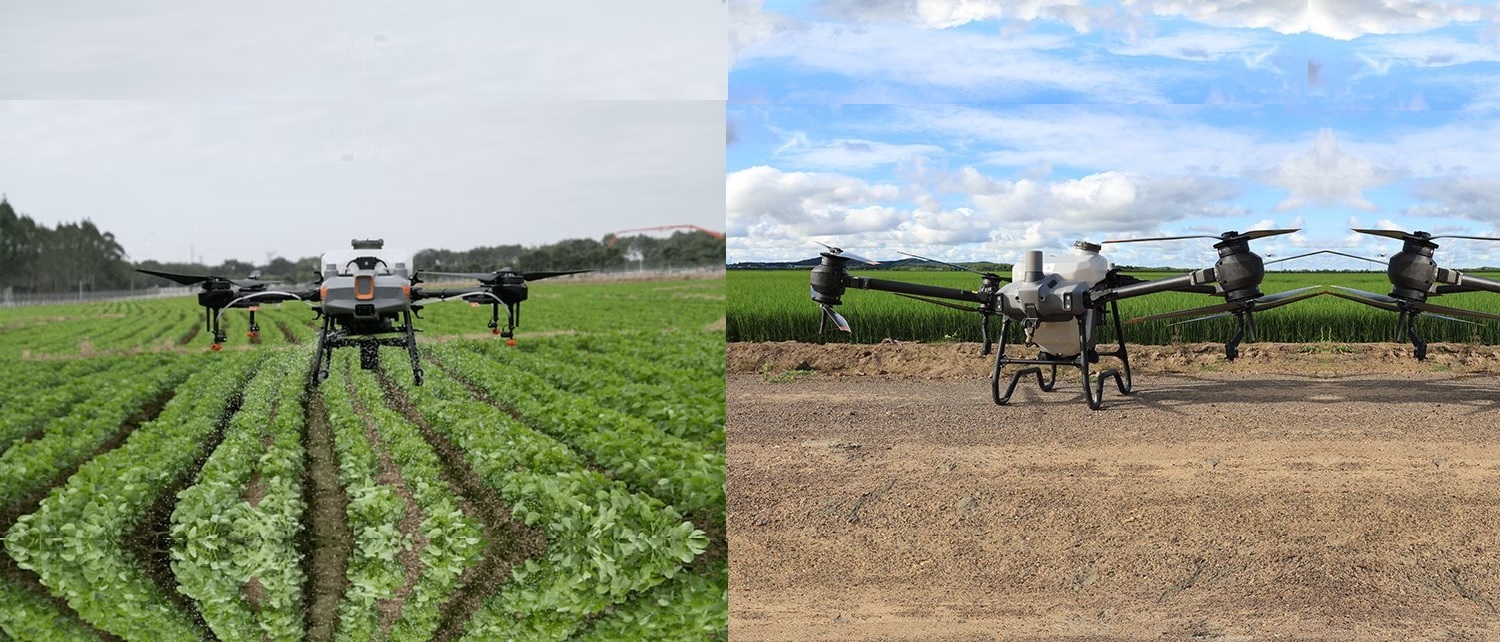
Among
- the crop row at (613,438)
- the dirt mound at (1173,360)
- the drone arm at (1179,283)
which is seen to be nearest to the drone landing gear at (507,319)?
the crop row at (613,438)

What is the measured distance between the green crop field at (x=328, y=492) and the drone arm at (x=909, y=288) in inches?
38.7

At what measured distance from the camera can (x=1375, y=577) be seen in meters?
6.63

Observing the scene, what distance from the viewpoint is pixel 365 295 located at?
5.02 meters

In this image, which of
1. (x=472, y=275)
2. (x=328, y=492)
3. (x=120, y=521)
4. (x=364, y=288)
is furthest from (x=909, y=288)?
(x=120, y=521)

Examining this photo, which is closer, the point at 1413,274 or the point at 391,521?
the point at 1413,274

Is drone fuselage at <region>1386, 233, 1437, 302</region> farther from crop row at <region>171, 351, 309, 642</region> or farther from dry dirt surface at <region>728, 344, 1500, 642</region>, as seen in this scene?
crop row at <region>171, 351, 309, 642</region>

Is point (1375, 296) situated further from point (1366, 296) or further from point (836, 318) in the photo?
point (836, 318)

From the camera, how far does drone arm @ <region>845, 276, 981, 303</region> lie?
7.93 meters

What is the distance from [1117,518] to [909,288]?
2184mm

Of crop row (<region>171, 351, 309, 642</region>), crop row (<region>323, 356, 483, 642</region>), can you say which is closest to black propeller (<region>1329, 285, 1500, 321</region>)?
crop row (<region>323, 356, 483, 642</region>)

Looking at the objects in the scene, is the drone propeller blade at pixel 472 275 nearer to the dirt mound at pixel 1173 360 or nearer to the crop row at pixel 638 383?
the crop row at pixel 638 383

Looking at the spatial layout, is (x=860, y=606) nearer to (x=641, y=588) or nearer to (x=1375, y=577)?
(x=641, y=588)

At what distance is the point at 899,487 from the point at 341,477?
3729 mm

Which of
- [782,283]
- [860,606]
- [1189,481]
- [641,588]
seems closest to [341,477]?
[641,588]
